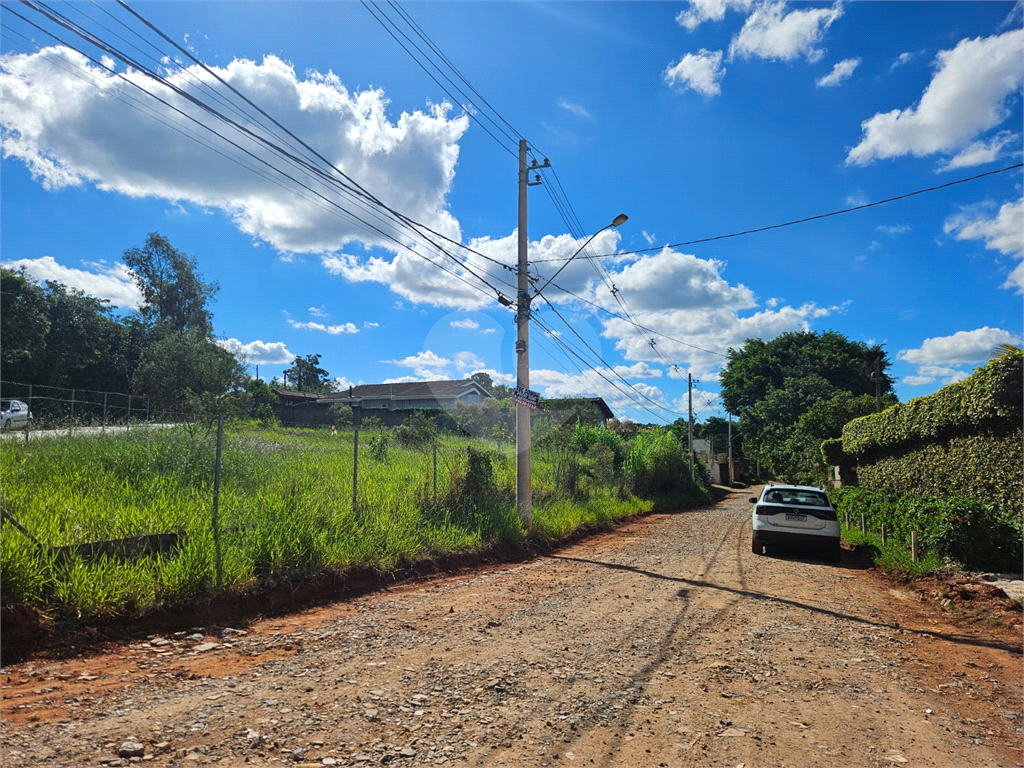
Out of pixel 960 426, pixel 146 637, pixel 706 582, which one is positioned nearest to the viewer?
pixel 146 637

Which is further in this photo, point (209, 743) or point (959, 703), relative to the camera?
point (959, 703)

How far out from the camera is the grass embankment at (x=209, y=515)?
532 cm

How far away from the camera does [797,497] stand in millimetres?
12219

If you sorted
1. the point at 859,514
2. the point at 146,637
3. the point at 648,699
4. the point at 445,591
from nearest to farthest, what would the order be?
the point at 648,699 < the point at 146,637 < the point at 445,591 < the point at 859,514

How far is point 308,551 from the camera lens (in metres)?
7.29

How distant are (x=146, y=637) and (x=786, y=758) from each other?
5193 mm

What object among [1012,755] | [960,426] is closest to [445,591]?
[1012,755]

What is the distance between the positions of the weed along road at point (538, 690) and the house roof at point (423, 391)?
41.3 meters

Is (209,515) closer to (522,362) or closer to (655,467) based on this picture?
(522,362)

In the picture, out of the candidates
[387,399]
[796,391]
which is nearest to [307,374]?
[387,399]

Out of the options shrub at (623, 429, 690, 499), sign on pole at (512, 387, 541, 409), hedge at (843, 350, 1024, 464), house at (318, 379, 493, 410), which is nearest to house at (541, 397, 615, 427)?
house at (318, 379, 493, 410)

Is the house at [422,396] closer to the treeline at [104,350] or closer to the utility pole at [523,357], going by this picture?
the treeline at [104,350]

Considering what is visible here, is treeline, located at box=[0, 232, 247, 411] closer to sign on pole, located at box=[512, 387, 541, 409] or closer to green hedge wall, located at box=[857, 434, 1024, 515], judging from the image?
sign on pole, located at box=[512, 387, 541, 409]

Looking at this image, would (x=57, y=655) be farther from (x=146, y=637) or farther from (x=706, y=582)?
(x=706, y=582)
